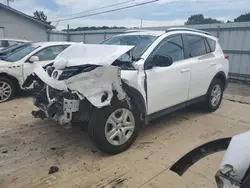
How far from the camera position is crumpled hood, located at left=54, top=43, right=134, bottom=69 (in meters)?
3.11

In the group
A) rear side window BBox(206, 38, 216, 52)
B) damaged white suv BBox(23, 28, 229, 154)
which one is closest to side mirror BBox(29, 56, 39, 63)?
damaged white suv BBox(23, 28, 229, 154)

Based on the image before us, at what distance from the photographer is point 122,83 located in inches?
127

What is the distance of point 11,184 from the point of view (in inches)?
105

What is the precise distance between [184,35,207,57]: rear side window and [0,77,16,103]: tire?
14.4 feet

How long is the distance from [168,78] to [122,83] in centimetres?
100

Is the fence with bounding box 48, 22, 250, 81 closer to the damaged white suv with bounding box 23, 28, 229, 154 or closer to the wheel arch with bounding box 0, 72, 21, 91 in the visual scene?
the damaged white suv with bounding box 23, 28, 229, 154

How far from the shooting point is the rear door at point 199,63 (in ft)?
14.6

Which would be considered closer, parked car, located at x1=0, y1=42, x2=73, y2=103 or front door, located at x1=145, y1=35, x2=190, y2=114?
front door, located at x1=145, y1=35, x2=190, y2=114

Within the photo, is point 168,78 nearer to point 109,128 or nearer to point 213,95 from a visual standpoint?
point 109,128

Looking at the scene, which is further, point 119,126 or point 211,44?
point 211,44

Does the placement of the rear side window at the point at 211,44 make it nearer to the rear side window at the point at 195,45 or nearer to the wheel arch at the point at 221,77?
the rear side window at the point at 195,45

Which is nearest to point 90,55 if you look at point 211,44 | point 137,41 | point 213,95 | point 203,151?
point 137,41

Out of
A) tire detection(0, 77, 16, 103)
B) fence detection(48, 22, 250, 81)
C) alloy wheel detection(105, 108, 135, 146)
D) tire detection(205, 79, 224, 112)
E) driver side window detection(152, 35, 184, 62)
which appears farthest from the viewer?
fence detection(48, 22, 250, 81)

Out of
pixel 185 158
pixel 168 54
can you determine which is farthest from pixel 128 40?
pixel 185 158
